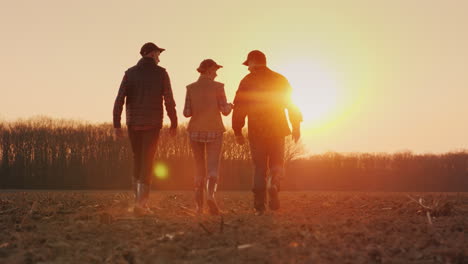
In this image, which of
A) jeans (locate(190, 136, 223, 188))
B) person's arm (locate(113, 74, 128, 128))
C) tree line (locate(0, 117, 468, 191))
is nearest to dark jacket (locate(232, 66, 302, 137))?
Answer: jeans (locate(190, 136, 223, 188))

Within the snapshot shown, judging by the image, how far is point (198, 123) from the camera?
911 cm

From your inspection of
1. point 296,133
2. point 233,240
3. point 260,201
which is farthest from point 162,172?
point 233,240

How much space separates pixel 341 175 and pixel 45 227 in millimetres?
59456

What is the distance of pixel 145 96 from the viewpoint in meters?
8.88

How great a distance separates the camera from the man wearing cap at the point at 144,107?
8836 mm

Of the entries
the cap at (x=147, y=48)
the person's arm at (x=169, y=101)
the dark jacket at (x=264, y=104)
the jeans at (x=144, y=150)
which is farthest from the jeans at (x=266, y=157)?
the cap at (x=147, y=48)

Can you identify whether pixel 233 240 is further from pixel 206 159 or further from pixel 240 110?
pixel 240 110

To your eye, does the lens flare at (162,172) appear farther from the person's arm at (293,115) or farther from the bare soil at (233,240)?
the bare soil at (233,240)

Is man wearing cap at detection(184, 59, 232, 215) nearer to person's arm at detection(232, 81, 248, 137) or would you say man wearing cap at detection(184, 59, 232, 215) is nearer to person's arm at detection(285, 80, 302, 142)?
person's arm at detection(232, 81, 248, 137)

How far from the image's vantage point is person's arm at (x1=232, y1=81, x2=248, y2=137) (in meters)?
9.34

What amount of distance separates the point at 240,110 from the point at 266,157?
941 mm

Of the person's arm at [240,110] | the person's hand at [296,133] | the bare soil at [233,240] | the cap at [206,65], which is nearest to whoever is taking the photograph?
the bare soil at [233,240]

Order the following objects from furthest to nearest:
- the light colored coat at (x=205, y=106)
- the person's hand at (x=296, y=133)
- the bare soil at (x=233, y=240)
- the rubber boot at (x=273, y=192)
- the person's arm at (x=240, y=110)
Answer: the person's hand at (x=296, y=133) → the person's arm at (x=240, y=110) → the light colored coat at (x=205, y=106) → the rubber boot at (x=273, y=192) → the bare soil at (x=233, y=240)

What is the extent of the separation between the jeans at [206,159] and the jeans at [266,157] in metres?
0.63
